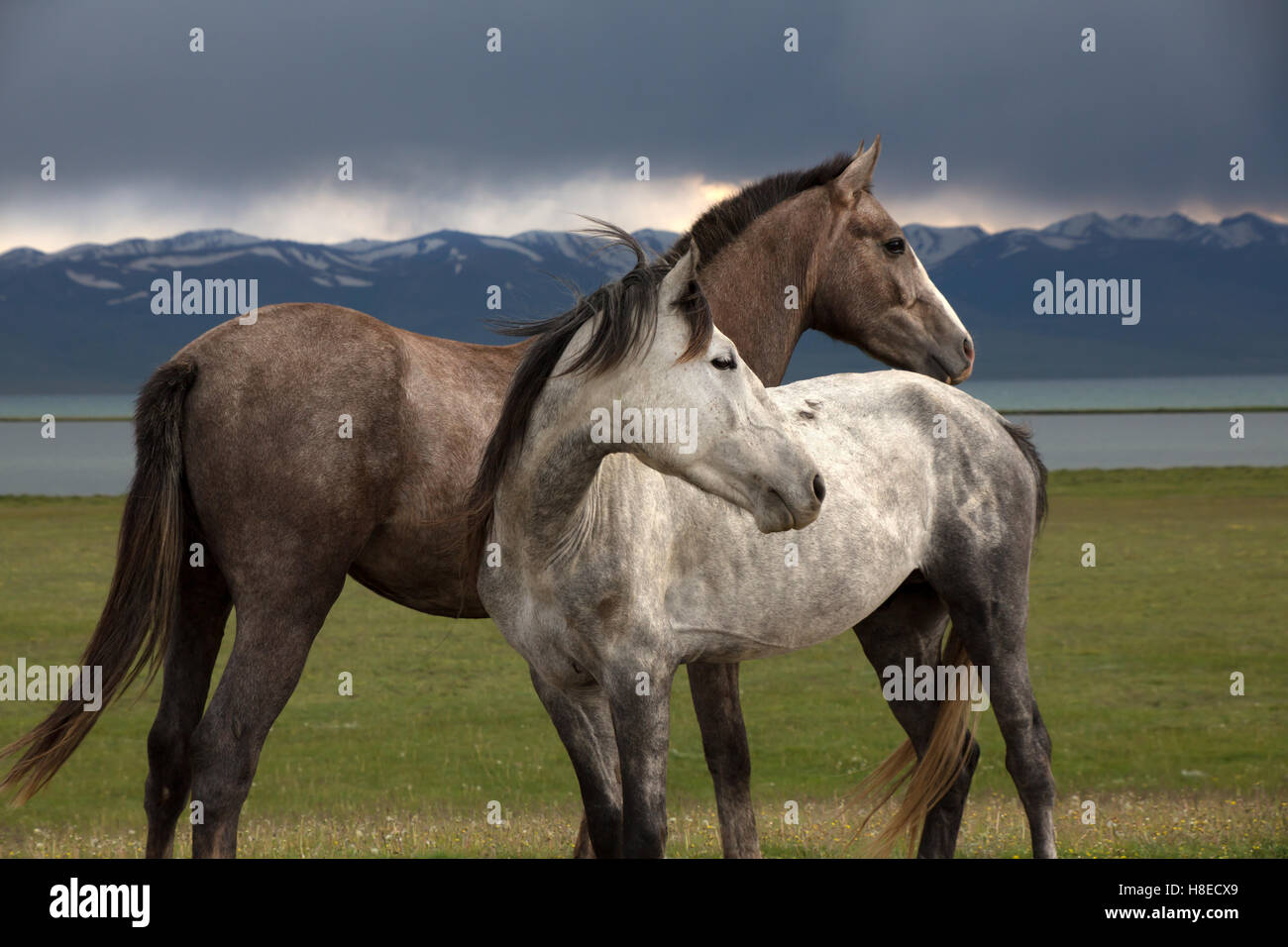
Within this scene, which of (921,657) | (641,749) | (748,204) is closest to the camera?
(641,749)

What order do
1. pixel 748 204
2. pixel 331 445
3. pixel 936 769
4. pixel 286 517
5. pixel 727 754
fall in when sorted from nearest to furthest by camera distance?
pixel 286 517
pixel 331 445
pixel 727 754
pixel 936 769
pixel 748 204

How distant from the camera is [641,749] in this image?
456 cm

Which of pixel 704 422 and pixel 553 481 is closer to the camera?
pixel 704 422

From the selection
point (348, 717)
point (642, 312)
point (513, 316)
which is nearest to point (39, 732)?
point (513, 316)

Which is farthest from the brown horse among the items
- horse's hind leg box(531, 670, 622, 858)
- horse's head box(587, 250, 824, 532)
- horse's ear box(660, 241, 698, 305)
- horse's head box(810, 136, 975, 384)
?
horse's head box(587, 250, 824, 532)

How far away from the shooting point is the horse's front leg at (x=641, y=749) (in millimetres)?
4551

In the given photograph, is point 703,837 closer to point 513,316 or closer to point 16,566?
point 513,316

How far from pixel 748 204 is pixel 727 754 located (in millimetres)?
3252

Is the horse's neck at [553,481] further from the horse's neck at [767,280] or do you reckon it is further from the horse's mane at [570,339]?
the horse's neck at [767,280]

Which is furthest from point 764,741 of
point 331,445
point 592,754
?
point 331,445

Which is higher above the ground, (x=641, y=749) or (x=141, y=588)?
(x=141, y=588)

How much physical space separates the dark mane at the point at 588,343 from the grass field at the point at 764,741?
6.84ft

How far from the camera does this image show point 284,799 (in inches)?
410

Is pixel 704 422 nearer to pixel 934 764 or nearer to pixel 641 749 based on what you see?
pixel 641 749
